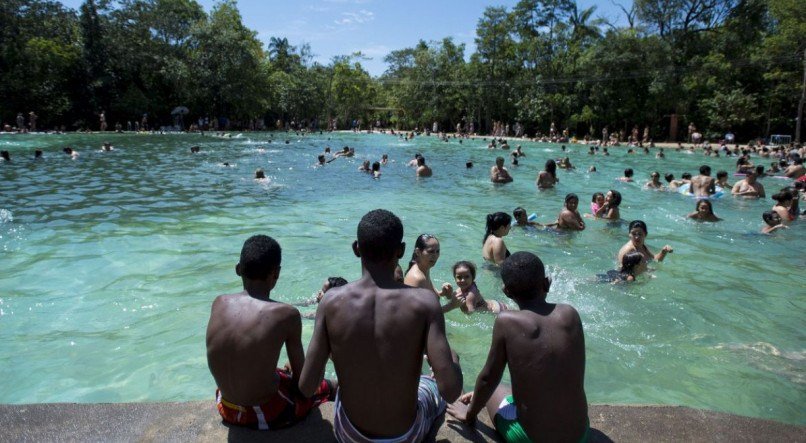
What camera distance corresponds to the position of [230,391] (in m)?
2.96

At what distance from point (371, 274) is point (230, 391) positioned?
1.20 meters

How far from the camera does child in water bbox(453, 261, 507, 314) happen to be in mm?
5648

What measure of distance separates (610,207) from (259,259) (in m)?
9.79

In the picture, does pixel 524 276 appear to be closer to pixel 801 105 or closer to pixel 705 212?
pixel 705 212

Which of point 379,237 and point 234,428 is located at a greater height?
point 379,237

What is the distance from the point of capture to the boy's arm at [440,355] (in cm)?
238

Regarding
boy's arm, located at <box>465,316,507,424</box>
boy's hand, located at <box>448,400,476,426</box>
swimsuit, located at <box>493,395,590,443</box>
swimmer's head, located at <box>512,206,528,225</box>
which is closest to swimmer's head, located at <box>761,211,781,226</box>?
swimmer's head, located at <box>512,206,528,225</box>

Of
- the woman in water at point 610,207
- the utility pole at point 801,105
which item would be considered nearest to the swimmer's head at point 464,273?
the woman in water at point 610,207

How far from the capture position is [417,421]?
2637 millimetres

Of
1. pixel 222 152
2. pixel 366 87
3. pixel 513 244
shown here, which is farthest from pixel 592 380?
pixel 366 87

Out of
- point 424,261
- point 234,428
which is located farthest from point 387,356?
point 424,261

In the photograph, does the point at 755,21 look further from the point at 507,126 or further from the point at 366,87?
the point at 366,87

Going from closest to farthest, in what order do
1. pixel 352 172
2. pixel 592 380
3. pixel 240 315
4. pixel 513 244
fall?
pixel 240 315 < pixel 592 380 < pixel 513 244 < pixel 352 172

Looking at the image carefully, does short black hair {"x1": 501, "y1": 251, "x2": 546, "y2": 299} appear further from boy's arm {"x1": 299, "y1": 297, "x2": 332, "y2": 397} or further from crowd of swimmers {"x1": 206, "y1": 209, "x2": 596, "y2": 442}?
boy's arm {"x1": 299, "y1": 297, "x2": 332, "y2": 397}
